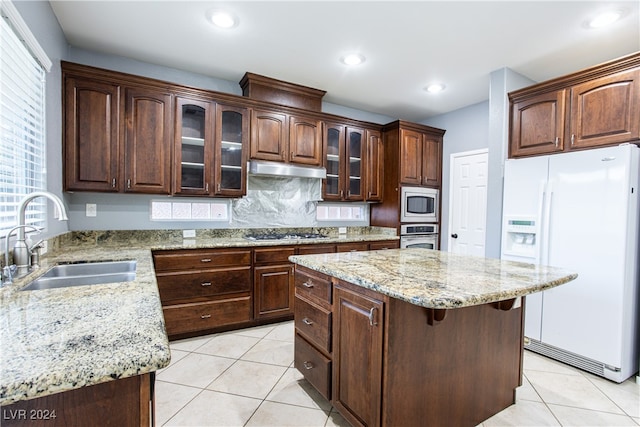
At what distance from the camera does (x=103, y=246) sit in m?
2.73

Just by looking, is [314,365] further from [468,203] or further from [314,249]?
[468,203]

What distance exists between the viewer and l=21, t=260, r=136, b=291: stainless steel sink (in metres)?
1.52

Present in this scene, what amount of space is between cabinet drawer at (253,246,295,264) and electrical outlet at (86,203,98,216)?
151cm

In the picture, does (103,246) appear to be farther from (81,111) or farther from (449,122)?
(449,122)

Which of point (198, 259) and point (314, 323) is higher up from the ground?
point (198, 259)

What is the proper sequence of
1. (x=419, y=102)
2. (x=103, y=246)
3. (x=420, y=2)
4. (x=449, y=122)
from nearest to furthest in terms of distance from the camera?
(x=420, y=2) < (x=103, y=246) < (x=419, y=102) < (x=449, y=122)

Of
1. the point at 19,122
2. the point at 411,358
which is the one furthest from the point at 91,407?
the point at 19,122

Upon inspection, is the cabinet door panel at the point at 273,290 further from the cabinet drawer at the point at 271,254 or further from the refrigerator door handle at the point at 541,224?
the refrigerator door handle at the point at 541,224

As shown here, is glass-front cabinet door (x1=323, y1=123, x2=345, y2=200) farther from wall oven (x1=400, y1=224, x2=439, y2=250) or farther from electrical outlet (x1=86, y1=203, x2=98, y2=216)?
electrical outlet (x1=86, y1=203, x2=98, y2=216)

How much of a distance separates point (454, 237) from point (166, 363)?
4173mm

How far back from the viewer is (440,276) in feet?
5.00

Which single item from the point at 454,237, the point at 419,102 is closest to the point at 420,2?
the point at 419,102

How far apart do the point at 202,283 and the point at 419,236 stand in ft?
9.25

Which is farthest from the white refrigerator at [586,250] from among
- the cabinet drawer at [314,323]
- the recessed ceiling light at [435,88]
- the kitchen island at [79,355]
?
the kitchen island at [79,355]
